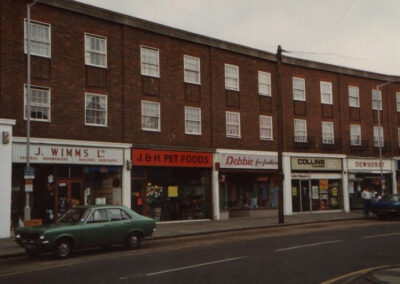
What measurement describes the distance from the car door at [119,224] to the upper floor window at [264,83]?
1772 centimetres

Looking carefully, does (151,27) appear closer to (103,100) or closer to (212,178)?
(103,100)

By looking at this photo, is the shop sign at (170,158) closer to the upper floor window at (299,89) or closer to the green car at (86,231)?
the green car at (86,231)

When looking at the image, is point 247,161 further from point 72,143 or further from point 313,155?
point 72,143

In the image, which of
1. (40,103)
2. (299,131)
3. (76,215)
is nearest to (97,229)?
(76,215)

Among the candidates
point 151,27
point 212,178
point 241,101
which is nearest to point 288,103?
point 241,101

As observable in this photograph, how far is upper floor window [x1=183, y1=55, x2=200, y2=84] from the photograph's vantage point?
92.4 feet

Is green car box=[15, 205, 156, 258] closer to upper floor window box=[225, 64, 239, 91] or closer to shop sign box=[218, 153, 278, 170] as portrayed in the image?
shop sign box=[218, 153, 278, 170]

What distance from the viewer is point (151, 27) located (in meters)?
26.4

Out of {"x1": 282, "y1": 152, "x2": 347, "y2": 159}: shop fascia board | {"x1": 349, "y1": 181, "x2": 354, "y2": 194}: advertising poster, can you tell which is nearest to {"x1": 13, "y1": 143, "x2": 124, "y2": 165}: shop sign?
{"x1": 282, "y1": 152, "x2": 347, "y2": 159}: shop fascia board

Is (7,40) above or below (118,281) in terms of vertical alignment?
above

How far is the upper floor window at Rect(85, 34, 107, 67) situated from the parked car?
16.9 m

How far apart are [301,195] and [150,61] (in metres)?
14.3

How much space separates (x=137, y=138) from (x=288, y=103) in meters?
12.3

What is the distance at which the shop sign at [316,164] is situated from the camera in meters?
33.4
